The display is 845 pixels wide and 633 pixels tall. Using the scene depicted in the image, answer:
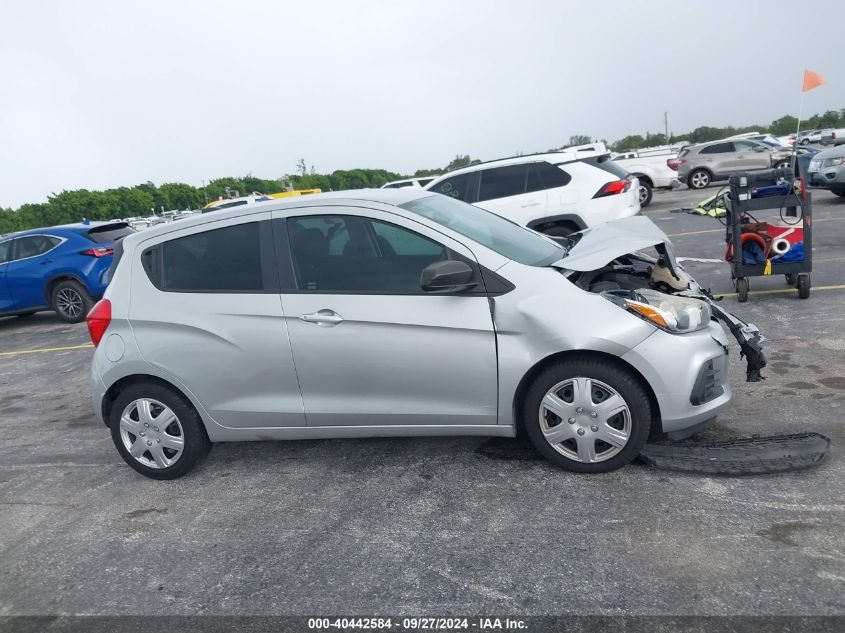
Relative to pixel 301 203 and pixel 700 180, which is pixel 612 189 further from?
pixel 700 180

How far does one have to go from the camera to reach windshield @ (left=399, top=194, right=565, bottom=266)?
4.16 m

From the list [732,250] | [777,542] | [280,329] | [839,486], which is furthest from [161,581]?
[732,250]

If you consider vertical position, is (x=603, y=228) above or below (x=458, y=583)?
above

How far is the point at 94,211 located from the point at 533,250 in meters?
51.3

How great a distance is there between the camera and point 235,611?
121 inches

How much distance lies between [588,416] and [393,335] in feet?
3.86

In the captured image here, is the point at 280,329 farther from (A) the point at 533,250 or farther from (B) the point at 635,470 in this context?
(B) the point at 635,470

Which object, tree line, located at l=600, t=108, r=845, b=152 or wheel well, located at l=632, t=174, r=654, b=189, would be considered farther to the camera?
tree line, located at l=600, t=108, r=845, b=152

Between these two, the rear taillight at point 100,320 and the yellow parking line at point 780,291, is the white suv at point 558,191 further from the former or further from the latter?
the rear taillight at point 100,320

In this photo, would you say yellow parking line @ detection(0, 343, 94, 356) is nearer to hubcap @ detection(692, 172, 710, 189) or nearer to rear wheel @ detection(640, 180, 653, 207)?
rear wheel @ detection(640, 180, 653, 207)

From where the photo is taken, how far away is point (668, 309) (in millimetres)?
3791

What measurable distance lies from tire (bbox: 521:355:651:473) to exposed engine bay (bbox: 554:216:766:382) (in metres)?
0.40

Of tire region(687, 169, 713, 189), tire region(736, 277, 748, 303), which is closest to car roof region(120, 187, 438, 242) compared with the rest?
tire region(736, 277, 748, 303)

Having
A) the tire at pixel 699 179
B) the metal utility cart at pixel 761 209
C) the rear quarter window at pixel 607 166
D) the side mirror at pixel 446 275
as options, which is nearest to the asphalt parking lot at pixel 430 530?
the side mirror at pixel 446 275
